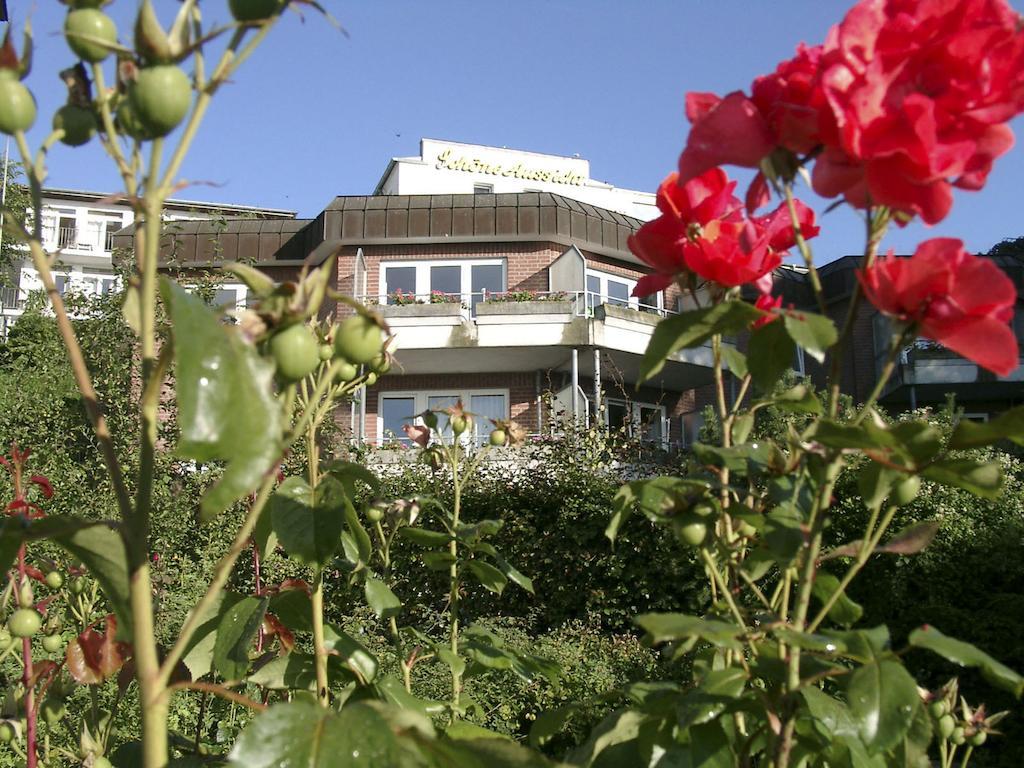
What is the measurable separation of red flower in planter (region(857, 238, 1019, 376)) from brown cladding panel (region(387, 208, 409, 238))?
1608cm

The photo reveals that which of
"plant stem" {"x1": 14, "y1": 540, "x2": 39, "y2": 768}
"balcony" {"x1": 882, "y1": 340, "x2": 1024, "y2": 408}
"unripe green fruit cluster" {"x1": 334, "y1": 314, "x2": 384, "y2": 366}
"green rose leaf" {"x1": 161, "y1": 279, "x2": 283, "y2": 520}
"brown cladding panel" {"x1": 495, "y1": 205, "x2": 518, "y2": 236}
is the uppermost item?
"brown cladding panel" {"x1": 495, "y1": 205, "x2": 518, "y2": 236}

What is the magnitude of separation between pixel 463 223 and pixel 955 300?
16.2 meters

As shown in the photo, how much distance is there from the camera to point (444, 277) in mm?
17016

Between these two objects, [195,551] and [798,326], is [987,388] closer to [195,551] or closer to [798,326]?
[195,551]

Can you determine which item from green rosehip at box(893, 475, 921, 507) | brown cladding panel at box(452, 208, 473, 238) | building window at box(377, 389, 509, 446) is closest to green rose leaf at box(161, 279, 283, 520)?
green rosehip at box(893, 475, 921, 507)

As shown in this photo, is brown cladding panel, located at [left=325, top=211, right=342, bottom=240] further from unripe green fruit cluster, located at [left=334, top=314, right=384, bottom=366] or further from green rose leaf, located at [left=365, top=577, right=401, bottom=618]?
unripe green fruit cluster, located at [left=334, top=314, right=384, bottom=366]

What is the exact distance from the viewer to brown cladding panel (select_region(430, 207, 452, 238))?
54.3 feet

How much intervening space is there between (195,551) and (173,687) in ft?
23.4

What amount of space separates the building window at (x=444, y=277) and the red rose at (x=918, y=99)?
16.0m

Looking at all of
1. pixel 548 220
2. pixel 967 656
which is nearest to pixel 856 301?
pixel 967 656

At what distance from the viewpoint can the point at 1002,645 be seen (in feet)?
17.3

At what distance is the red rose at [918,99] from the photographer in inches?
28.1

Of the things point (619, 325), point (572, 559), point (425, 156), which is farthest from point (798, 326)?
point (425, 156)

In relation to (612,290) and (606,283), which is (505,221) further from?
(612,290)
